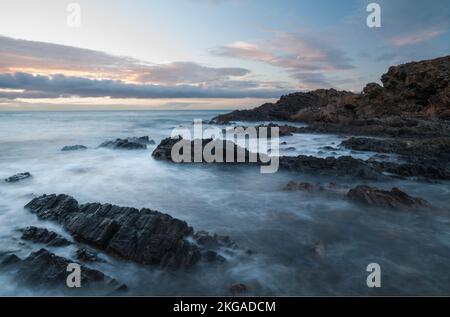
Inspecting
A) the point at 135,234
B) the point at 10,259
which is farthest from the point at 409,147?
the point at 10,259

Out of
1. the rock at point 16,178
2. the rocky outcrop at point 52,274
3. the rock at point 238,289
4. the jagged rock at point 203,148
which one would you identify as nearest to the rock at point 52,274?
the rocky outcrop at point 52,274

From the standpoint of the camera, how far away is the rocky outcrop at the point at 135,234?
6.15 m

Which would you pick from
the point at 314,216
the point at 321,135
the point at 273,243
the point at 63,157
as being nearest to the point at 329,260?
the point at 273,243

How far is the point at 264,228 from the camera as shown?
8000 mm

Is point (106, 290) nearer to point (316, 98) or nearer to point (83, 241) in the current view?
point (83, 241)

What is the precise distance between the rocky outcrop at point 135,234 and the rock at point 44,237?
286 millimetres

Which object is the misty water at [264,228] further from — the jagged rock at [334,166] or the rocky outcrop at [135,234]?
the jagged rock at [334,166]

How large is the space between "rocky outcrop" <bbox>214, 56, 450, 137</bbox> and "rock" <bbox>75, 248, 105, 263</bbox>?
19.8 metres

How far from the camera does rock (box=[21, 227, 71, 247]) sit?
21.9 feet

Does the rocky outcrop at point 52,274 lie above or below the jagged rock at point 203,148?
below

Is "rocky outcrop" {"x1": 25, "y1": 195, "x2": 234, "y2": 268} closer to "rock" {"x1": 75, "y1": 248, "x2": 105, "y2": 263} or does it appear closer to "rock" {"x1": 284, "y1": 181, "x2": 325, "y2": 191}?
"rock" {"x1": 75, "y1": 248, "x2": 105, "y2": 263}

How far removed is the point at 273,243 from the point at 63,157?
14.6m

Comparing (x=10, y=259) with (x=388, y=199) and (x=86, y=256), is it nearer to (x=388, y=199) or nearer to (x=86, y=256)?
(x=86, y=256)

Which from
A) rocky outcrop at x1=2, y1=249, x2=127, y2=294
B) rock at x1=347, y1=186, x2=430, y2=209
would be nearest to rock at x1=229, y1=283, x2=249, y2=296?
rocky outcrop at x1=2, y1=249, x2=127, y2=294
